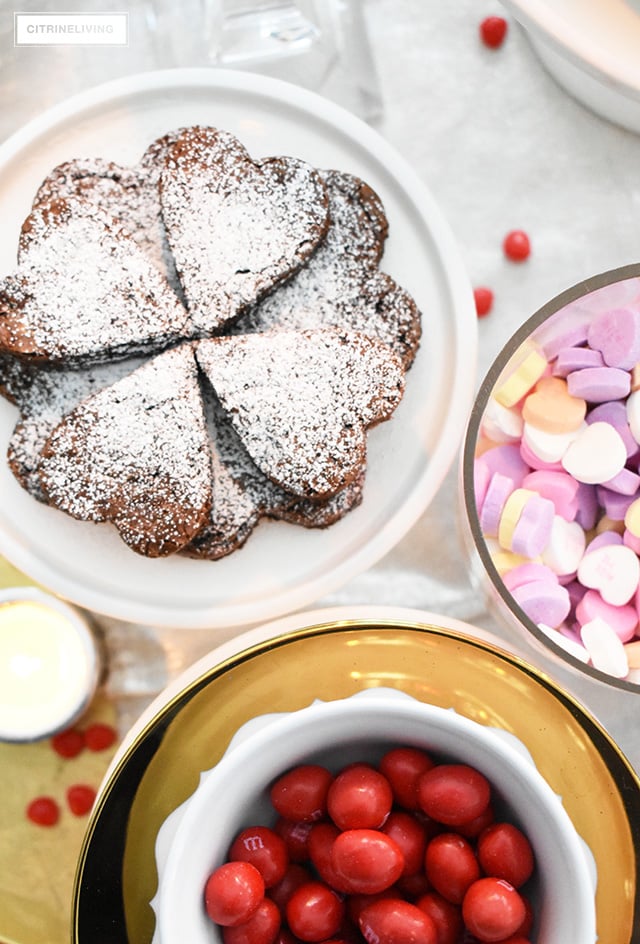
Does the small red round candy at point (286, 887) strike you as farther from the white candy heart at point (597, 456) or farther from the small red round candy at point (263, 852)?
the white candy heart at point (597, 456)

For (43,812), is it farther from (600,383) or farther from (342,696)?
(600,383)

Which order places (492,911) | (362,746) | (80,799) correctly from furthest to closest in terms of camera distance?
(80,799) → (362,746) → (492,911)

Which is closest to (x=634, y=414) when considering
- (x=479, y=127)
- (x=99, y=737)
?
(x=479, y=127)

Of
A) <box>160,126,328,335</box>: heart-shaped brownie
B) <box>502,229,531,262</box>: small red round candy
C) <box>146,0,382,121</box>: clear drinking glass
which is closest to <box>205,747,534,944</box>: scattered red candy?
<box>160,126,328,335</box>: heart-shaped brownie

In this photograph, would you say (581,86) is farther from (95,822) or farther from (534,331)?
(95,822)

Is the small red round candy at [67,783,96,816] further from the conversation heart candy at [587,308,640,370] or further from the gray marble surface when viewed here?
the conversation heart candy at [587,308,640,370]

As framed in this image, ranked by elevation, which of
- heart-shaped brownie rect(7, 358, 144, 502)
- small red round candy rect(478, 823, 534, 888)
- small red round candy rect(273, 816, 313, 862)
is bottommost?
small red round candy rect(273, 816, 313, 862)
